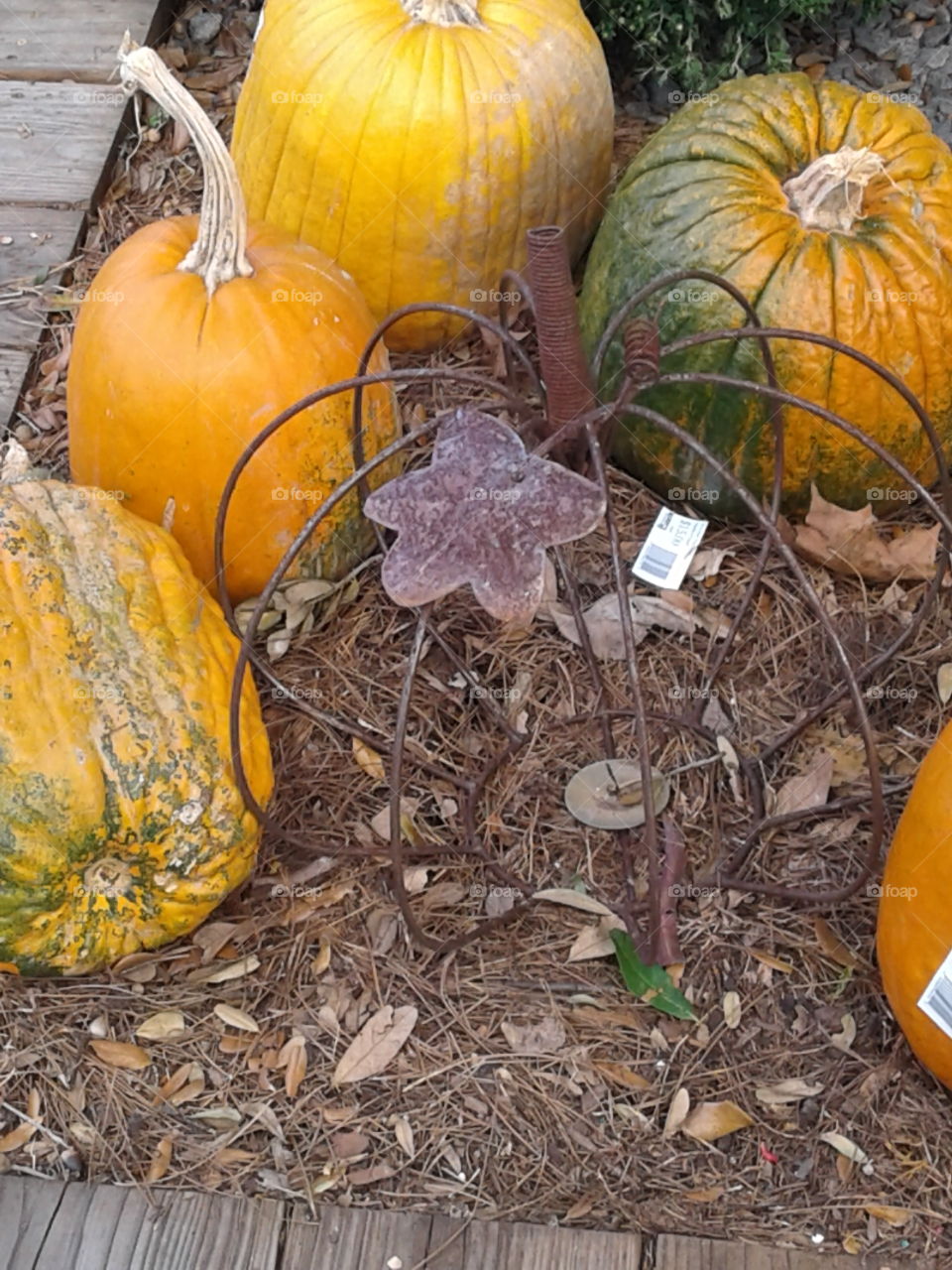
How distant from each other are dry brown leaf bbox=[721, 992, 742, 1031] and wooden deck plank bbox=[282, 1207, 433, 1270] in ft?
1.65

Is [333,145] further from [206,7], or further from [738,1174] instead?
[738,1174]

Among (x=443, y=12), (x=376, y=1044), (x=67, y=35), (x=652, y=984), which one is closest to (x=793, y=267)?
(x=443, y=12)

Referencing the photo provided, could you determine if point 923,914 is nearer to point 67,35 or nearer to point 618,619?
point 618,619

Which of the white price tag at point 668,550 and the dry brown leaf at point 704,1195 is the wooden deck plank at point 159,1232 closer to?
the dry brown leaf at point 704,1195

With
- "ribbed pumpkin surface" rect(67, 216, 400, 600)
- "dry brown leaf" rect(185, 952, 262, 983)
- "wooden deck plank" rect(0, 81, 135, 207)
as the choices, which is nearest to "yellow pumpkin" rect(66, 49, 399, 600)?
"ribbed pumpkin surface" rect(67, 216, 400, 600)

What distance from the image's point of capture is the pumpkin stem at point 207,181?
2027mm

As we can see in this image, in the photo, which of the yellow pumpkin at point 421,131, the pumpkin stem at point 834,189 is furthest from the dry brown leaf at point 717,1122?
the yellow pumpkin at point 421,131

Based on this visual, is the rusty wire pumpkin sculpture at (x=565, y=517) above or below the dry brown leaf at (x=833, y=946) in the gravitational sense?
above

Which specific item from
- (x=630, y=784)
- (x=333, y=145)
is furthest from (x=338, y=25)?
(x=630, y=784)

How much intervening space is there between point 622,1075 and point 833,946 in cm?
39

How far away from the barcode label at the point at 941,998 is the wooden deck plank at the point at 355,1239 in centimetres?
66

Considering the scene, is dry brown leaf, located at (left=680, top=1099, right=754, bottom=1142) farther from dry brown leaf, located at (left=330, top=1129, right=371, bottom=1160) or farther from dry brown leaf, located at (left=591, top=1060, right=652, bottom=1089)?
dry brown leaf, located at (left=330, top=1129, right=371, bottom=1160)

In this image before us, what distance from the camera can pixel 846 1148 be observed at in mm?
1873

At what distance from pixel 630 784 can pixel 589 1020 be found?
39 cm
